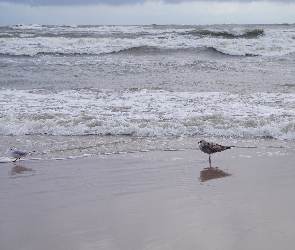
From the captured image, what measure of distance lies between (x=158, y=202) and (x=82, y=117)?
480 cm

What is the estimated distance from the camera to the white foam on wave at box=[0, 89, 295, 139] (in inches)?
323

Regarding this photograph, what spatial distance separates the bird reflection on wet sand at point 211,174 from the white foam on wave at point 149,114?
7.09ft

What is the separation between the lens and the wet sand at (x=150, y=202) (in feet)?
12.3

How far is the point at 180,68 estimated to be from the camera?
18094mm

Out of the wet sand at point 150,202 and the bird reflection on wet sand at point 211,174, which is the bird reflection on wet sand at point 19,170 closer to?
the wet sand at point 150,202

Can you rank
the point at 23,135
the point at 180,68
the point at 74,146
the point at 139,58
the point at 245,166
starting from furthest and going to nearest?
the point at 139,58
the point at 180,68
the point at 23,135
the point at 74,146
the point at 245,166

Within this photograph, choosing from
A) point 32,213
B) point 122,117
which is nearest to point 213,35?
point 122,117

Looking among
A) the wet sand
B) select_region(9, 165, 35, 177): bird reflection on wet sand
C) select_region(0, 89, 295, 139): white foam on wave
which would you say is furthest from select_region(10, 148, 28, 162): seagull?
select_region(0, 89, 295, 139): white foam on wave

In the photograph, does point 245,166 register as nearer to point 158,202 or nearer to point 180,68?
point 158,202

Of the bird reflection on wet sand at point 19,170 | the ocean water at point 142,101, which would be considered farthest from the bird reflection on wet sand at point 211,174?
the bird reflection on wet sand at point 19,170

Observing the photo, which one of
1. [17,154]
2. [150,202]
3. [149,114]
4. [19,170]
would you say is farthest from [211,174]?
[149,114]

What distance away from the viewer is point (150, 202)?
4.61m

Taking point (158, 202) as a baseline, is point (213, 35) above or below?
above

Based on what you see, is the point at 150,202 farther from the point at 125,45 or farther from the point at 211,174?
the point at 125,45
